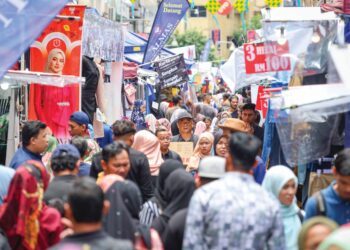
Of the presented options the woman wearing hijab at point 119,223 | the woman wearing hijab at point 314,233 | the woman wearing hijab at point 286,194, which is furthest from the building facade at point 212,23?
the woman wearing hijab at point 314,233

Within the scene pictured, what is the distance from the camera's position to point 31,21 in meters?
7.95

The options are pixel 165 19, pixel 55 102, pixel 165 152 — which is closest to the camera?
pixel 165 152

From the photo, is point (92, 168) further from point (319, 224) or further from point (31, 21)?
point (319, 224)

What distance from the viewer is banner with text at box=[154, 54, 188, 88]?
22750 millimetres

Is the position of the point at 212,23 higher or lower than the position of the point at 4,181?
higher

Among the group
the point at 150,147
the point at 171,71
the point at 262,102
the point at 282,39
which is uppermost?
the point at 282,39

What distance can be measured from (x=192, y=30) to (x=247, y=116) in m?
67.4

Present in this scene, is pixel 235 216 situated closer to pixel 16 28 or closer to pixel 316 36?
pixel 16 28

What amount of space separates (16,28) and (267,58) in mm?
2747

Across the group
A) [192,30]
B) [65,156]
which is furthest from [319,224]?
[192,30]

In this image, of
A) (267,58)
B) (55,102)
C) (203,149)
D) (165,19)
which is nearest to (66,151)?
(267,58)

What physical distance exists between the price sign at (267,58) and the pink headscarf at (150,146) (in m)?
1.24

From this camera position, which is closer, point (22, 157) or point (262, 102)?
point (22, 157)

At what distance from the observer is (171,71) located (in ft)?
75.5
